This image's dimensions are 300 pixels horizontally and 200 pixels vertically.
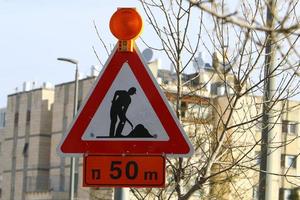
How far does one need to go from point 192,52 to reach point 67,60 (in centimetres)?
2602

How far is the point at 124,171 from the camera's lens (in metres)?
7.37

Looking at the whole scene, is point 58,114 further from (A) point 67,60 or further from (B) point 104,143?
(B) point 104,143

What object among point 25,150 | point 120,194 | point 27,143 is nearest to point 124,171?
point 120,194

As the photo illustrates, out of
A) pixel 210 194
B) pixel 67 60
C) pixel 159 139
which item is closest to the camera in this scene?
pixel 159 139

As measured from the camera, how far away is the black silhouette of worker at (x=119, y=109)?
24.5 ft

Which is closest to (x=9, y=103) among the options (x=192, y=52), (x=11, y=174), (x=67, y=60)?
(x=11, y=174)

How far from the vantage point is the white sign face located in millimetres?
7441

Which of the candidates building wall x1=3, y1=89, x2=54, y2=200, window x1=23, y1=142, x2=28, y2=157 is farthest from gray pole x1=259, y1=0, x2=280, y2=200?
window x1=23, y1=142, x2=28, y2=157

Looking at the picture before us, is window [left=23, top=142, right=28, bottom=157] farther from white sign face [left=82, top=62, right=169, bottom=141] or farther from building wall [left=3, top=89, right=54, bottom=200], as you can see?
white sign face [left=82, top=62, right=169, bottom=141]

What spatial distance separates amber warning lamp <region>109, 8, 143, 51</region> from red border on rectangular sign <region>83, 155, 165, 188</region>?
0.83 meters

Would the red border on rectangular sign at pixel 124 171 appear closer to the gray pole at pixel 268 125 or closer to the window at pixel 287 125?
the gray pole at pixel 268 125

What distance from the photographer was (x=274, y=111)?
1130 cm

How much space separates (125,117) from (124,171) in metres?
0.38

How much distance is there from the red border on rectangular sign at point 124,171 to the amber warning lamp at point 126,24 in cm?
83
